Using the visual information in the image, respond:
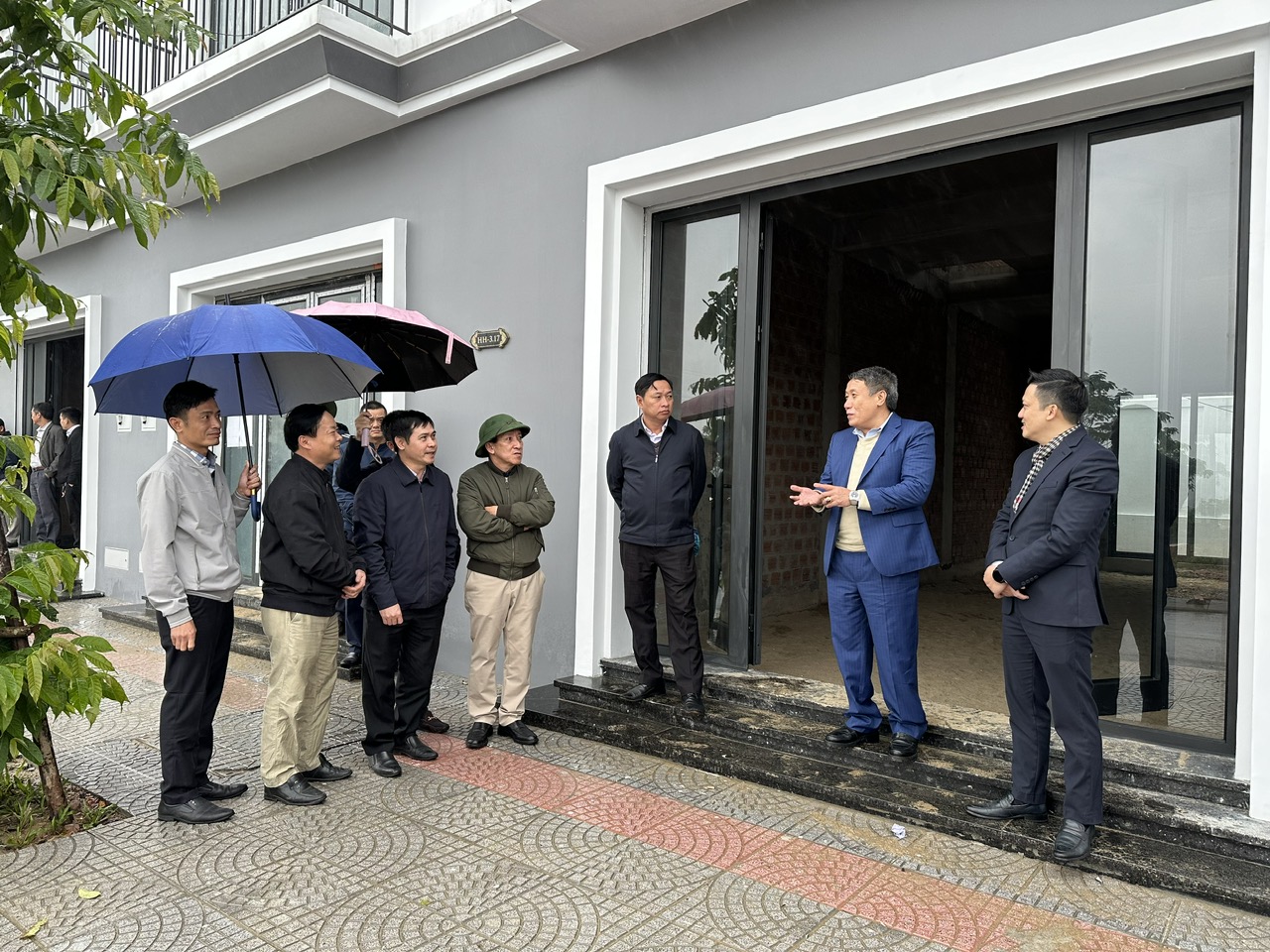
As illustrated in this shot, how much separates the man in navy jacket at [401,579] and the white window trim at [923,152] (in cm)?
120

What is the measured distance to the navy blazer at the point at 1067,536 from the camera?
3375 millimetres

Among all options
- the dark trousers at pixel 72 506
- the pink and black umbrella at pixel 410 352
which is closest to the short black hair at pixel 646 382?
the pink and black umbrella at pixel 410 352

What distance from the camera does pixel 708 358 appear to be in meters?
5.58

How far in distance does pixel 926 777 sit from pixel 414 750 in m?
2.49

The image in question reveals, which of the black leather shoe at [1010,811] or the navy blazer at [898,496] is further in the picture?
the navy blazer at [898,496]

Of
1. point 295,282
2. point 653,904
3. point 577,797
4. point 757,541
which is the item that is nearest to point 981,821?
point 653,904

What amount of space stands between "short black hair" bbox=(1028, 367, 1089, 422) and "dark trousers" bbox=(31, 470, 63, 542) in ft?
34.1

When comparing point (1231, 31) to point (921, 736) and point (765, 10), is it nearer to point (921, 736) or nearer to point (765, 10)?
point (765, 10)

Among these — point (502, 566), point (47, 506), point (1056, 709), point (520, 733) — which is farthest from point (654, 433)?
point (47, 506)

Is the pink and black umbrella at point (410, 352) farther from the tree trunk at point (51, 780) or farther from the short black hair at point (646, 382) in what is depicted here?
the tree trunk at point (51, 780)

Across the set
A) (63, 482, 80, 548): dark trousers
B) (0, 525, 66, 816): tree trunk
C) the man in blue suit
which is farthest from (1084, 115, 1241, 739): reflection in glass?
(63, 482, 80, 548): dark trousers

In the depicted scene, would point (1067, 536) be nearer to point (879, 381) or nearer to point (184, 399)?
point (879, 381)

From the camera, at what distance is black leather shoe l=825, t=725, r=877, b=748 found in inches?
170

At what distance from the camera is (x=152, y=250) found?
911cm
